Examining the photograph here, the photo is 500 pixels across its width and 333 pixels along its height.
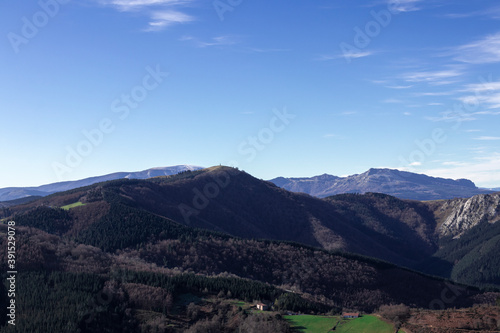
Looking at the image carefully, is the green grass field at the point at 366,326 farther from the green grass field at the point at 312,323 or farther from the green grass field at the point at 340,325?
the green grass field at the point at 312,323

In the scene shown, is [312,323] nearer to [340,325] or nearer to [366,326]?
[340,325]

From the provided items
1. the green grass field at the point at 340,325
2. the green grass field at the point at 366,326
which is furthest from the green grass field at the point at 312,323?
the green grass field at the point at 366,326

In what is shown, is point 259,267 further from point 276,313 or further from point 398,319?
point 398,319

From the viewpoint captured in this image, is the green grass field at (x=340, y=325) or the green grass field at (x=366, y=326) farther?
the green grass field at (x=340, y=325)

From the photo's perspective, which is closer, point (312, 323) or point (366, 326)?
point (366, 326)

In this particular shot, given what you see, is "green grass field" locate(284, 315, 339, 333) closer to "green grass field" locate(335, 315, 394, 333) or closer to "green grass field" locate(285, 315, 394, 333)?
"green grass field" locate(285, 315, 394, 333)

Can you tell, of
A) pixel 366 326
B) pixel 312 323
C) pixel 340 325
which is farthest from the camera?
pixel 312 323

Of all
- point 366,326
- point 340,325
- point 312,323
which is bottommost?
point 312,323

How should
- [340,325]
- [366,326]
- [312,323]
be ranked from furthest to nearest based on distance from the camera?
[312,323] < [340,325] < [366,326]

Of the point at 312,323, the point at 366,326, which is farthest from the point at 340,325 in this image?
the point at 312,323
